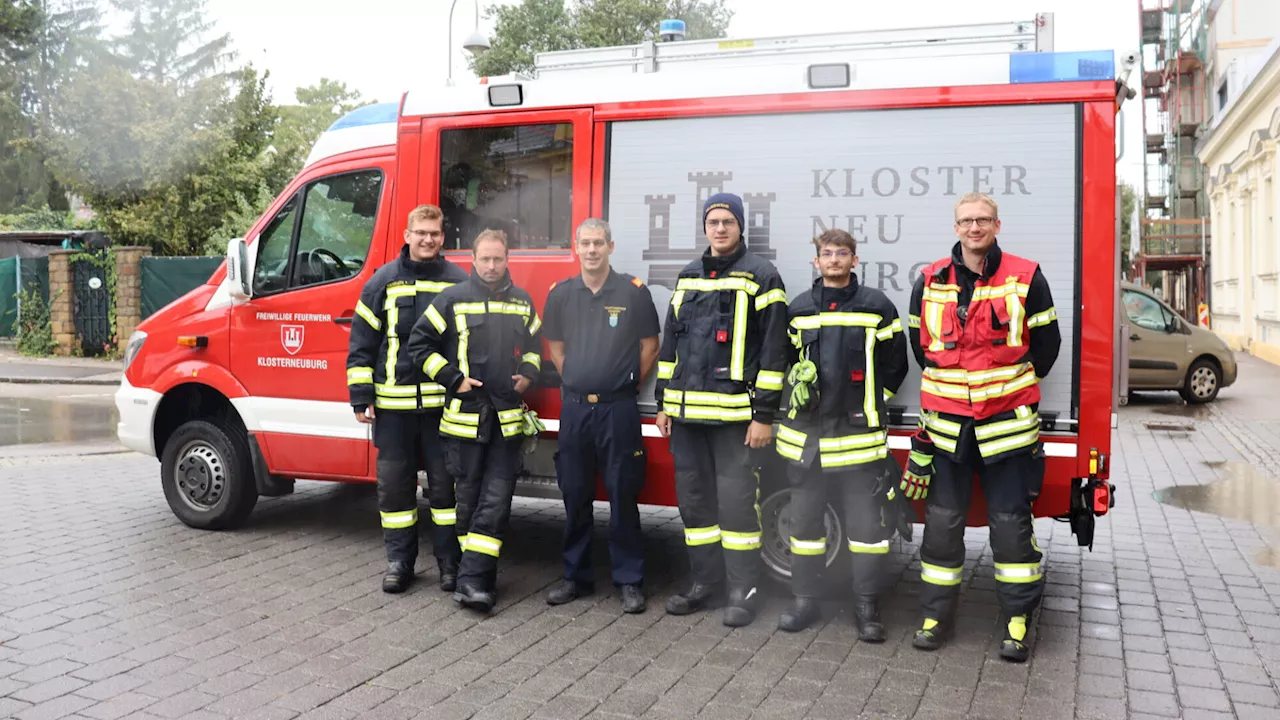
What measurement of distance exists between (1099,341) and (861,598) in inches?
61.4

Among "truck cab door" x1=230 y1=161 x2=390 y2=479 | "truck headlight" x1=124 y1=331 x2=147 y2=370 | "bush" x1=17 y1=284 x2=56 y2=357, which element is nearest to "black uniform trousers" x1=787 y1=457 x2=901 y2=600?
"truck cab door" x1=230 y1=161 x2=390 y2=479

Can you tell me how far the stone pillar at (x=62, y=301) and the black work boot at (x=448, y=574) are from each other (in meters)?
19.2

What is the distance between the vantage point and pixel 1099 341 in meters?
4.88

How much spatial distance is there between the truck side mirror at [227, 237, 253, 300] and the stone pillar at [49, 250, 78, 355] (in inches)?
689

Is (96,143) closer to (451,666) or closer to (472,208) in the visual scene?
(472,208)

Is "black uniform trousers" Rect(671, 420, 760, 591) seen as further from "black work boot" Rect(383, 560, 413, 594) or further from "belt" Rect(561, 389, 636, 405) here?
"black work boot" Rect(383, 560, 413, 594)

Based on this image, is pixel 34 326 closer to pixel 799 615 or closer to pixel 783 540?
pixel 783 540

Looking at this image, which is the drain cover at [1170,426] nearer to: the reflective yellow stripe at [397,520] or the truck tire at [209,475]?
the reflective yellow stripe at [397,520]

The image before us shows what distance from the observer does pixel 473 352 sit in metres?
5.45

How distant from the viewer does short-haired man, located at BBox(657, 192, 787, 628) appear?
506 cm

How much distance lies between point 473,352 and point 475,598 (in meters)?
1.19

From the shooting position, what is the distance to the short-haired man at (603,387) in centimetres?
530

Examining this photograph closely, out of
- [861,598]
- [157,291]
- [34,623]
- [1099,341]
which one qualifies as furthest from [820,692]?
[157,291]

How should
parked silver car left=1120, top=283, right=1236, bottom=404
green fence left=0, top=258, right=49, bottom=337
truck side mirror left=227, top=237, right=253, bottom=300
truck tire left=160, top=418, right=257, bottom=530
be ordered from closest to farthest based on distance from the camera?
truck side mirror left=227, top=237, right=253, bottom=300 → truck tire left=160, top=418, right=257, bottom=530 → parked silver car left=1120, top=283, right=1236, bottom=404 → green fence left=0, top=258, right=49, bottom=337
